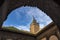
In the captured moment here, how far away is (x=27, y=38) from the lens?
17297 millimetres

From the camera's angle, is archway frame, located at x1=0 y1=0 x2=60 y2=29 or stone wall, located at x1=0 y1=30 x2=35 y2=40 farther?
stone wall, located at x1=0 y1=30 x2=35 y2=40

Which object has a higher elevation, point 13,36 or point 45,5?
point 45,5

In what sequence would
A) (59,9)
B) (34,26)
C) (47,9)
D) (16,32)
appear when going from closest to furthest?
(59,9) < (47,9) < (16,32) < (34,26)

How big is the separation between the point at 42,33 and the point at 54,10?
13308mm

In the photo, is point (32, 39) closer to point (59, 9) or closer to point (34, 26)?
point (34, 26)

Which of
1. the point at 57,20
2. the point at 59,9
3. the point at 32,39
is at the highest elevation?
the point at 59,9

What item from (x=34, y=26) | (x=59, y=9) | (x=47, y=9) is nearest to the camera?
(x=59, y=9)

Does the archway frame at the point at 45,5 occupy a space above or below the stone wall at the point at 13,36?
above

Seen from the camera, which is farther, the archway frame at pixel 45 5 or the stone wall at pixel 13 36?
the stone wall at pixel 13 36

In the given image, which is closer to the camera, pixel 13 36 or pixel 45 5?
pixel 45 5

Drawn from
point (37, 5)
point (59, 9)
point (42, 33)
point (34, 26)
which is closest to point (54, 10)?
point (59, 9)

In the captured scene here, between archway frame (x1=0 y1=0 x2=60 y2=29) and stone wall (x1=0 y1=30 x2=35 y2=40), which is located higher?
archway frame (x1=0 y1=0 x2=60 y2=29)

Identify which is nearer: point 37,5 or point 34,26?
point 37,5

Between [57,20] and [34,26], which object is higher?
[57,20]
